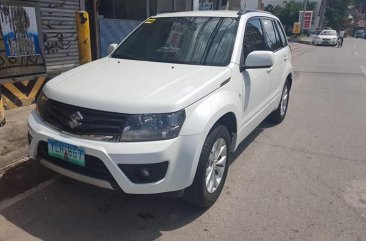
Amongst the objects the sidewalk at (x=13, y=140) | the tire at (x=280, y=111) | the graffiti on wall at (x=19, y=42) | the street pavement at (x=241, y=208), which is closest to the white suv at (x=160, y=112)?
the street pavement at (x=241, y=208)

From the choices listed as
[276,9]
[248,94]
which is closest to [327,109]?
[248,94]

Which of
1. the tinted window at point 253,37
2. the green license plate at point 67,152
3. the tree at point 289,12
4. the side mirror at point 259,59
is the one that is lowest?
the tree at point 289,12

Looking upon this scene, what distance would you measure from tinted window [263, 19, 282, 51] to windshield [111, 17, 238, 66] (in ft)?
3.36

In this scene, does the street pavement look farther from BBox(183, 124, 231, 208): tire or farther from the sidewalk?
the sidewalk

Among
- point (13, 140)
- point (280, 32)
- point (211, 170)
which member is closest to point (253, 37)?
point (280, 32)

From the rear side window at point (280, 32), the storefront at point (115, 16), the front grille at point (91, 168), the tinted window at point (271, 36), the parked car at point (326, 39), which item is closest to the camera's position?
the front grille at point (91, 168)

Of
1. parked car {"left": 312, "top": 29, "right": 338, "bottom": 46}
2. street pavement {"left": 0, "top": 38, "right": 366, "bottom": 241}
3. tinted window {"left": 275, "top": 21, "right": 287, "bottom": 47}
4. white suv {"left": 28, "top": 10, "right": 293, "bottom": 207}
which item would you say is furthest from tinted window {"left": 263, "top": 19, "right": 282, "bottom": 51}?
parked car {"left": 312, "top": 29, "right": 338, "bottom": 46}

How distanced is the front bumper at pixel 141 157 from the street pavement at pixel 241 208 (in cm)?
48

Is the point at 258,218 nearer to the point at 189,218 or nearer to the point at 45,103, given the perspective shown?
the point at 189,218

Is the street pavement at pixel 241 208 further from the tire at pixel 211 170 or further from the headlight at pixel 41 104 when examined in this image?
the headlight at pixel 41 104

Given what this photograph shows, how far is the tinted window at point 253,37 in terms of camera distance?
4121mm

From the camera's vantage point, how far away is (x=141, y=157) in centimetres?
270

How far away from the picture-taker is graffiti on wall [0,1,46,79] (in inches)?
231

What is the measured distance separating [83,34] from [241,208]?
3815mm
